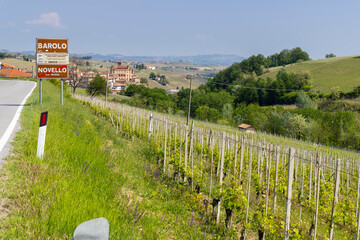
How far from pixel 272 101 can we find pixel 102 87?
215 ft

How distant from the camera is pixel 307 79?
110000 millimetres

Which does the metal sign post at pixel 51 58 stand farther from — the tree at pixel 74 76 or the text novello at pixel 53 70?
the tree at pixel 74 76

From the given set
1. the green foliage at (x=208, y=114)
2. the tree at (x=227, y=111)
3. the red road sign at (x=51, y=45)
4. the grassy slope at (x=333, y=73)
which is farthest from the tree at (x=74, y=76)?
the grassy slope at (x=333, y=73)

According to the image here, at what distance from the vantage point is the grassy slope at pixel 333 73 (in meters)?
101

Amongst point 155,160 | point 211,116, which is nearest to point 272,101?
point 211,116

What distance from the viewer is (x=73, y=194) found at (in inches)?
169

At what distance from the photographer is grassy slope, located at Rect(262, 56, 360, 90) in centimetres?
10138

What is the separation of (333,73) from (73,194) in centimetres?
12734

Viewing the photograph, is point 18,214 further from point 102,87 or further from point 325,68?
point 325,68

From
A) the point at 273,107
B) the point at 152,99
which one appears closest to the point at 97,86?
the point at 152,99

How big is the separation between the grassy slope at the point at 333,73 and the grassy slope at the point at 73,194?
101 m

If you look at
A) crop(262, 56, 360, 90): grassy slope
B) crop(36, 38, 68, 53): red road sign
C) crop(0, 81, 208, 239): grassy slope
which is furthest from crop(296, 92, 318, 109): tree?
crop(0, 81, 208, 239): grassy slope

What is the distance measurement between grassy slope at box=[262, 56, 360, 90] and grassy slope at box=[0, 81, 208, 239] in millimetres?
101044

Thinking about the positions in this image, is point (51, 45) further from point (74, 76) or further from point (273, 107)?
point (273, 107)
